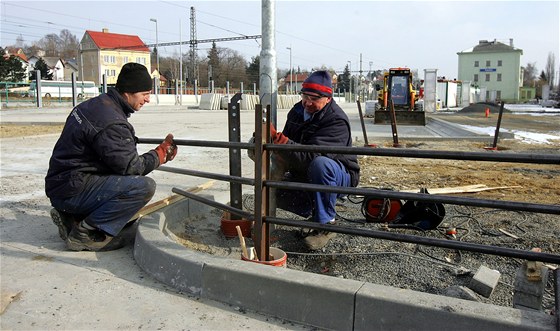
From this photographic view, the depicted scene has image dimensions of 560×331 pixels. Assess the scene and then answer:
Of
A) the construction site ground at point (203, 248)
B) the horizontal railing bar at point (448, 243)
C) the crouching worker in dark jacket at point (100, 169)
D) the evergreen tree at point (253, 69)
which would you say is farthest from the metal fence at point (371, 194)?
the evergreen tree at point (253, 69)

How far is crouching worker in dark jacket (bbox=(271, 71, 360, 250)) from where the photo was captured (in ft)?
12.5

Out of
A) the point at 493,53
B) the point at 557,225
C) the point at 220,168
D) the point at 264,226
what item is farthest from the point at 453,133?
the point at 493,53

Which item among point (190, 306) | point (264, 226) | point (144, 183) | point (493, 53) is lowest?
point (190, 306)

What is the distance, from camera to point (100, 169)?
370 cm

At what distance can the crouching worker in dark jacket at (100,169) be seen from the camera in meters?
3.55

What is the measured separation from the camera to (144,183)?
3764 millimetres

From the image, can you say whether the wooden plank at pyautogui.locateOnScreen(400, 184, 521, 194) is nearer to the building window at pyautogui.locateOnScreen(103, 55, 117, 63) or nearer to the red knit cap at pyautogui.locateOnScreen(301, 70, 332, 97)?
the red knit cap at pyautogui.locateOnScreen(301, 70, 332, 97)

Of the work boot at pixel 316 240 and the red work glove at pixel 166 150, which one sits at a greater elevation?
the red work glove at pixel 166 150

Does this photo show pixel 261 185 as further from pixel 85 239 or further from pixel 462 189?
pixel 462 189

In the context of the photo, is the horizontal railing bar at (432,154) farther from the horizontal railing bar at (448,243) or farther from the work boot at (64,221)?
the work boot at (64,221)

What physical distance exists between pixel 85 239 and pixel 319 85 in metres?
2.33

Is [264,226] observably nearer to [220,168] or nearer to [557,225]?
[557,225]

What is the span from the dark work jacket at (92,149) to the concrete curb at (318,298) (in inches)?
27.4

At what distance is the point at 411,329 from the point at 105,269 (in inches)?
87.5
